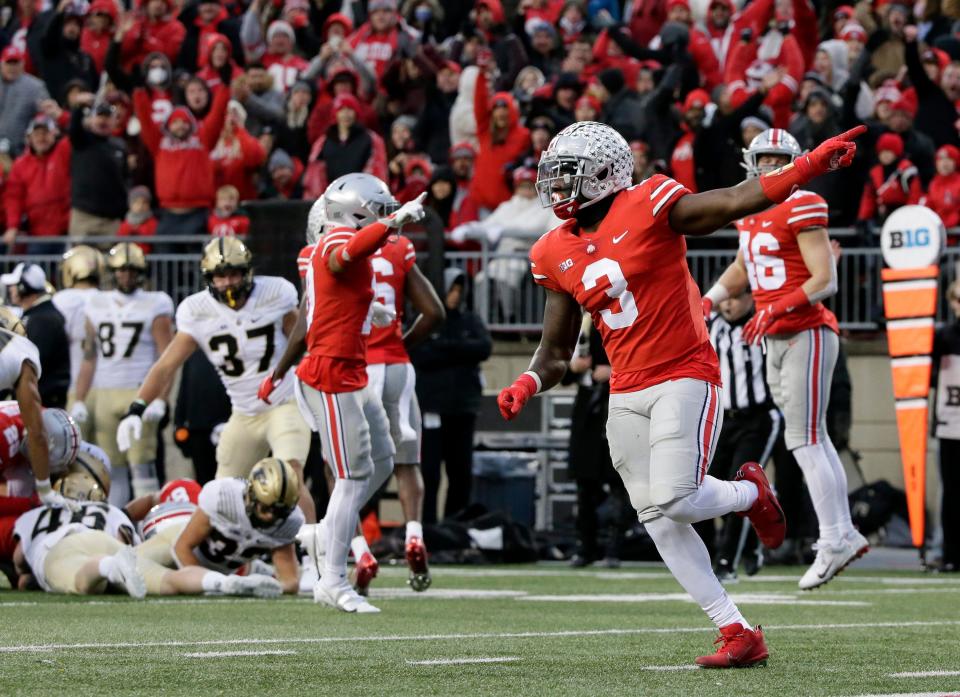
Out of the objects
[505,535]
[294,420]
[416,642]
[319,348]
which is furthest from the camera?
[505,535]

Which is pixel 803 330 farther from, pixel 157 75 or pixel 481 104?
pixel 157 75

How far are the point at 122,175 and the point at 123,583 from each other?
9257 millimetres

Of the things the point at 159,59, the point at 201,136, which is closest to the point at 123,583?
the point at 201,136

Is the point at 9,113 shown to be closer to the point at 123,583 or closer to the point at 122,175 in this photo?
the point at 122,175

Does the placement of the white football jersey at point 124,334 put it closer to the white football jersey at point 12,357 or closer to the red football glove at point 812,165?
the white football jersey at point 12,357

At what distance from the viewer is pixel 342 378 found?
826 cm

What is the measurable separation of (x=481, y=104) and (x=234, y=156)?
2206 mm

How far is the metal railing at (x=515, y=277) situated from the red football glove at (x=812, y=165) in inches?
343

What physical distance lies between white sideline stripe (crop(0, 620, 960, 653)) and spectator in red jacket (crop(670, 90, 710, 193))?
745 centimetres

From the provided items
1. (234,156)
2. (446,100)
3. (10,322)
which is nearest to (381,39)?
(446,100)

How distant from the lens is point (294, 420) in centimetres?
974

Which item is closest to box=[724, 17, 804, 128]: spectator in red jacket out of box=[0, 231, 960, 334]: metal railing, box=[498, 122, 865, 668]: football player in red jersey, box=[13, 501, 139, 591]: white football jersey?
box=[0, 231, 960, 334]: metal railing

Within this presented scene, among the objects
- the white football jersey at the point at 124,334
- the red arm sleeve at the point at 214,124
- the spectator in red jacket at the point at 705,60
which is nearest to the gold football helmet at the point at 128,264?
the white football jersey at the point at 124,334

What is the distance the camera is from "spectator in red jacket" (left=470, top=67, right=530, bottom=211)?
637 inches
